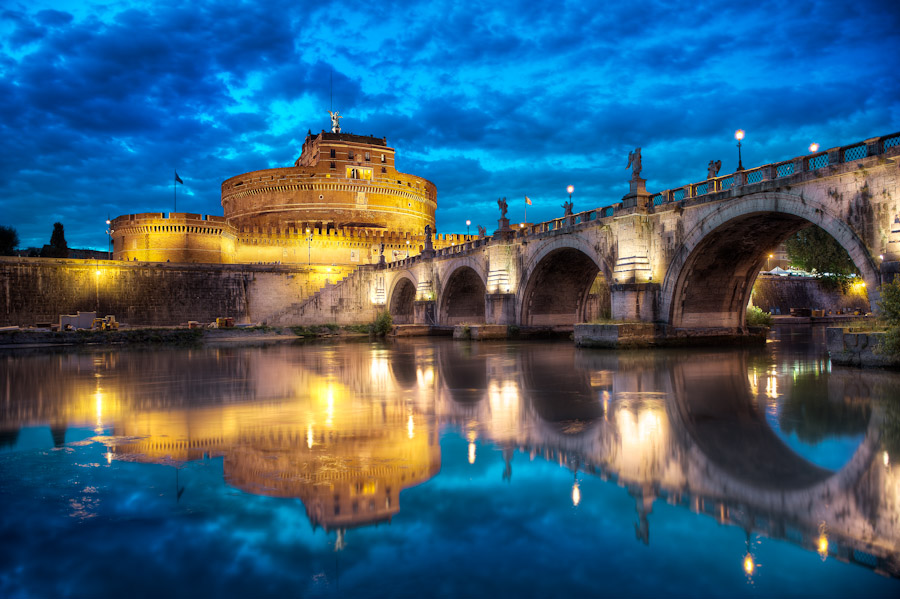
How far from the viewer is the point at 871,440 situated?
251 inches

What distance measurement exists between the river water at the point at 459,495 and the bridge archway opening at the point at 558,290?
1808 centimetres

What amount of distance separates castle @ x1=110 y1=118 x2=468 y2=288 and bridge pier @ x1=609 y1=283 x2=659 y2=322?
107 feet

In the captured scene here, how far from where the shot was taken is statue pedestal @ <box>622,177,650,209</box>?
21.0 m

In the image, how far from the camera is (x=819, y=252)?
1320 inches

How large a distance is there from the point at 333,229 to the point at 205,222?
1265 cm

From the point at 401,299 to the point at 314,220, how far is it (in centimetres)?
2188

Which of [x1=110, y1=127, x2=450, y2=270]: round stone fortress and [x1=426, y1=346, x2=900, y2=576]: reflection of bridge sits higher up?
[x1=110, y1=127, x2=450, y2=270]: round stone fortress

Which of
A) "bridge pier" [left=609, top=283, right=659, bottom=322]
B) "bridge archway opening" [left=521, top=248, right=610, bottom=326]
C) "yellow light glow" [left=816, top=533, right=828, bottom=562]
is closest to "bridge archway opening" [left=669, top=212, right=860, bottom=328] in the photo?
"bridge pier" [left=609, top=283, right=659, bottom=322]

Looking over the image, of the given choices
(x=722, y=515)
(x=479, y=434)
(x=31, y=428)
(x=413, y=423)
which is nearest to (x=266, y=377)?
(x=31, y=428)

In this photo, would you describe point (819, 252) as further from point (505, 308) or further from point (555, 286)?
point (505, 308)

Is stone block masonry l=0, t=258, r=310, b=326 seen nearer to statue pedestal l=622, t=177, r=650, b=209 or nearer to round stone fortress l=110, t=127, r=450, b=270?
round stone fortress l=110, t=127, r=450, b=270

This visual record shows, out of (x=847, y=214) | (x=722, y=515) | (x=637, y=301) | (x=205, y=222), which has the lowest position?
(x=722, y=515)

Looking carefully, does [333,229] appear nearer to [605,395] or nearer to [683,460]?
[605,395]

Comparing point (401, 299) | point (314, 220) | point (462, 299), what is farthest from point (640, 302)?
point (314, 220)
